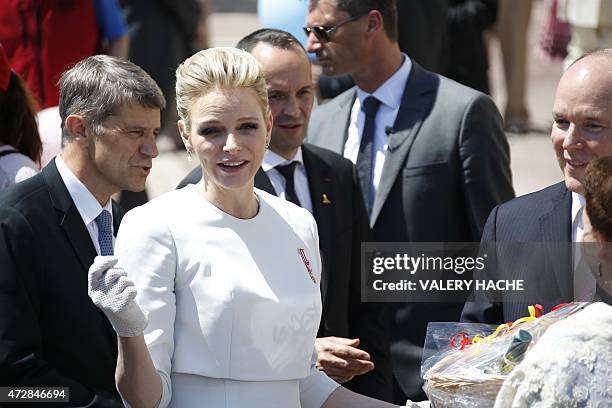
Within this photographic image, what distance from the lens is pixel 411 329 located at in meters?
5.01

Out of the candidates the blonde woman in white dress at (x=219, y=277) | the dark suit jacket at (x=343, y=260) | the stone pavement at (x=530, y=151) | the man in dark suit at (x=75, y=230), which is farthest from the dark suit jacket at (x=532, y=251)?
the stone pavement at (x=530, y=151)

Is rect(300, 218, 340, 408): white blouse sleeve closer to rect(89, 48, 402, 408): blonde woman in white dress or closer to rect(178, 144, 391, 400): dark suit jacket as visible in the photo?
rect(89, 48, 402, 408): blonde woman in white dress

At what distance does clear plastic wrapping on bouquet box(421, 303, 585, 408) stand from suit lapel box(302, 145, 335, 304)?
1.23m

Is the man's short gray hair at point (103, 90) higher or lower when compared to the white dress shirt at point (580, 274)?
higher

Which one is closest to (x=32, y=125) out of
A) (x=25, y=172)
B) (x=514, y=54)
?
(x=25, y=172)

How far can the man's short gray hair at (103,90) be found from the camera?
3957mm

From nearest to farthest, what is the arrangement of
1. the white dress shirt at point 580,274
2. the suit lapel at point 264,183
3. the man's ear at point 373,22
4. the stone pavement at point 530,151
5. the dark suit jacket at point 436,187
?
the white dress shirt at point 580,274 < the suit lapel at point 264,183 < the dark suit jacket at point 436,187 < the man's ear at point 373,22 < the stone pavement at point 530,151

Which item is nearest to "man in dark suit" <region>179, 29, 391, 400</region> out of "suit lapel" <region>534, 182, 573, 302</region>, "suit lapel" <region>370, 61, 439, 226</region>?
"suit lapel" <region>370, 61, 439, 226</region>

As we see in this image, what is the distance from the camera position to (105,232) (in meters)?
3.94

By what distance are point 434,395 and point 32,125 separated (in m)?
2.20

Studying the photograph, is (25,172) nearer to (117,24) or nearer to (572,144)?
(572,144)

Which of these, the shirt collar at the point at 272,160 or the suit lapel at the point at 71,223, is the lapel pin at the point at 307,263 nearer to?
the suit lapel at the point at 71,223

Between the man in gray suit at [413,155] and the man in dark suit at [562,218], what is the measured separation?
0.95 meters

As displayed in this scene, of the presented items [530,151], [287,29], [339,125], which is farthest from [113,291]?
[530,151]
